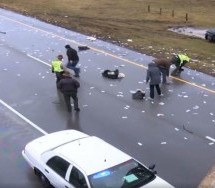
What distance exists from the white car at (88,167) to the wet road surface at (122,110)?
3.71ft

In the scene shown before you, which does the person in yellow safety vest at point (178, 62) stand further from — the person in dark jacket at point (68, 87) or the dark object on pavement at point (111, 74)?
the person in dark jacket at point (68, 87)

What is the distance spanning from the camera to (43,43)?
27.0 metres

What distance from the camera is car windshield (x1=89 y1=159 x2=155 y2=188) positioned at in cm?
1002

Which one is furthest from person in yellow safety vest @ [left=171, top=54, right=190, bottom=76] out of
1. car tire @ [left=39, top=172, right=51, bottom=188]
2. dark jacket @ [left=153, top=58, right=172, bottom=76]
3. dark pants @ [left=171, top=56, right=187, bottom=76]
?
car tire @ [left=39, top=172, right=51, bottom=188]

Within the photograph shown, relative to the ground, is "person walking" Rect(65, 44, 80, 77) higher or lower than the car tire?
higher

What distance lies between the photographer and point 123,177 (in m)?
10.2

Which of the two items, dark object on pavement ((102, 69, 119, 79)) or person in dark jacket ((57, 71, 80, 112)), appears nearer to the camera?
person in dark jacket ((57, 71, 80, 112))

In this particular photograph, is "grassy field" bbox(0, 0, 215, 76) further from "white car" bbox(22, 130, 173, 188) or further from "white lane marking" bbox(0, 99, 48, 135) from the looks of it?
"white car" bbox(22, 130, 173, 188)

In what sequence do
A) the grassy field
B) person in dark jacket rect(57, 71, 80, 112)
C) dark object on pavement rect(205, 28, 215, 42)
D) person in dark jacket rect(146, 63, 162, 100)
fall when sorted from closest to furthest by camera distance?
1. person in dark jacket rect(57, 71, 80, 112)
2. person in dark jacket rect(146, 63, 162, 100)
3. the grassy field
4. dark object on pavement rect(205, 28, 215, 42)

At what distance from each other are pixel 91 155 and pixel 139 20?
27490 millimetres

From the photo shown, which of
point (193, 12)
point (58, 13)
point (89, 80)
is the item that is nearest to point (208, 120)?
point (89, 80)

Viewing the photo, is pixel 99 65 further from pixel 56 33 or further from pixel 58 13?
pixel 58 13

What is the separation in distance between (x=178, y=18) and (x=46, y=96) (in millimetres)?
23737

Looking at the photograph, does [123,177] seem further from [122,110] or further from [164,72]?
[164,72]
